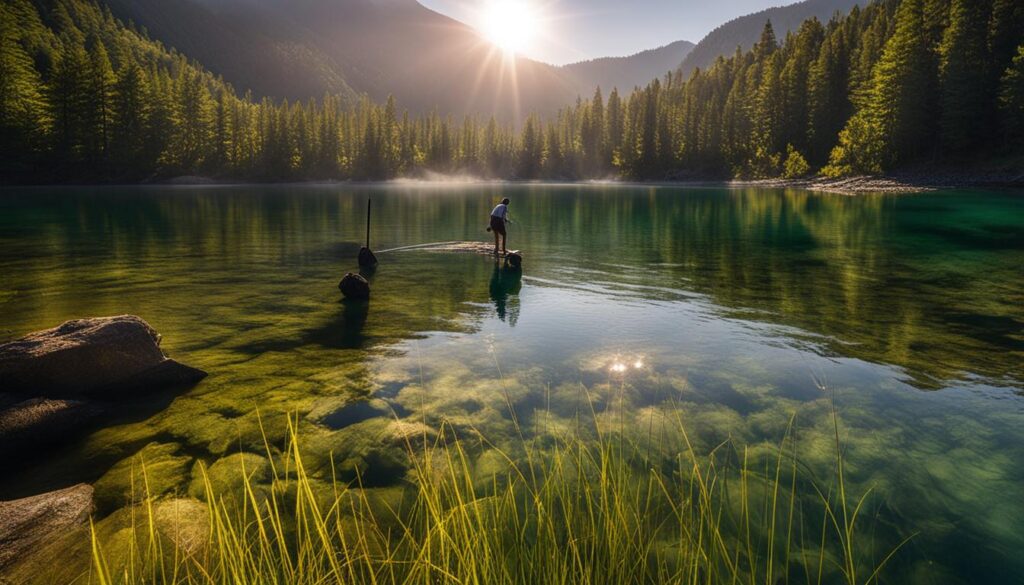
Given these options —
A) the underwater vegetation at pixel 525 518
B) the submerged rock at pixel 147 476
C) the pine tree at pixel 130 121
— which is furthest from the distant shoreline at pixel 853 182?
the submerged rock at pixel 147 476

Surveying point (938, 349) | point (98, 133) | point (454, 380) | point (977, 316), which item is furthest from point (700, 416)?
point (98, 133)

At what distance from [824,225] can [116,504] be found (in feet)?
131

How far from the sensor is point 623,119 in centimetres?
15650

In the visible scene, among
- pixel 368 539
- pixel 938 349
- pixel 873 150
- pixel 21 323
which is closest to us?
pixel 368 539

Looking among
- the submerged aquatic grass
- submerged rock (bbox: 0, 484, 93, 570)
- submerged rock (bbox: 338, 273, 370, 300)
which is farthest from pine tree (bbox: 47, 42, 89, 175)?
the submerged aquatic grass

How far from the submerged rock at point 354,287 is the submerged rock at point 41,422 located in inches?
328

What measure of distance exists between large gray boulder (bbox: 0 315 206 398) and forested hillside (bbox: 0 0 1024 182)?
84136 mm

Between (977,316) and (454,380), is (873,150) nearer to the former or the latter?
(977,316)

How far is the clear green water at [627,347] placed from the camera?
22.9 feet

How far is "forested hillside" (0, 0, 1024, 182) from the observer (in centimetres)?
6919

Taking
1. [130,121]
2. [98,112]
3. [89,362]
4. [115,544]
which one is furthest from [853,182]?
[98,112]

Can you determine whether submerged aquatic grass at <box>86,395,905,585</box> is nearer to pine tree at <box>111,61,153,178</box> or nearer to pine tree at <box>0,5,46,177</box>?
pine tree at <box>0,5,46,177</box>

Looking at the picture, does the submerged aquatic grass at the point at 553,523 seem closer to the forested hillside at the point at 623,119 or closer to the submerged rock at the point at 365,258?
the submerged rock at the point at 365,258

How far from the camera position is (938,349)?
1125cm
